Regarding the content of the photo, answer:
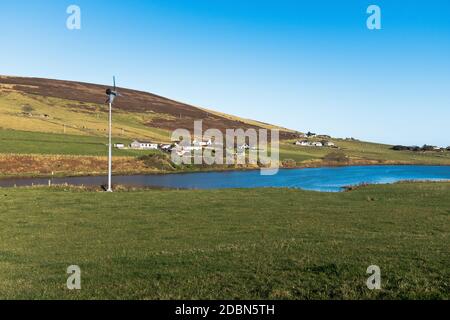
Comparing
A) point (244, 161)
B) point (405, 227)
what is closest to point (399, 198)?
point (405, 227)

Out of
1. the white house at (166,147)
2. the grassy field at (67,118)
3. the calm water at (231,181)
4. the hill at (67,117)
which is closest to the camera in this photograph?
the calm water at (231,181)

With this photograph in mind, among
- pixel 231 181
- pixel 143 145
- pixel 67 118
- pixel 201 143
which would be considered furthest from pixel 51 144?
pixel 201 143

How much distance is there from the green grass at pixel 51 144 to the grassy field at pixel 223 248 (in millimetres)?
65421

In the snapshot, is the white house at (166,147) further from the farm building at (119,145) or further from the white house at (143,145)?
the farm building at (119,145)

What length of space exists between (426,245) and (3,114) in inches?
5836

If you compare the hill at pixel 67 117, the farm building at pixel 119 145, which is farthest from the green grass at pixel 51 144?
the hill at pixel 67 117

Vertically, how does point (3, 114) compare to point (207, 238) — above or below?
above

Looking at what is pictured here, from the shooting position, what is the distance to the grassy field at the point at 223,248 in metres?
11.7

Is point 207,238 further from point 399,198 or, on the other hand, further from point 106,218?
point 399,198

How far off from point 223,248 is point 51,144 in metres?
99.2

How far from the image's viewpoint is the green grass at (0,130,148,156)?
96.1 meters

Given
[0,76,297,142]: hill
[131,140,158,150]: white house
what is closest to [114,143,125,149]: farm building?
[131,140,158,150]: white house

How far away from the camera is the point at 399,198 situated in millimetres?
40531
